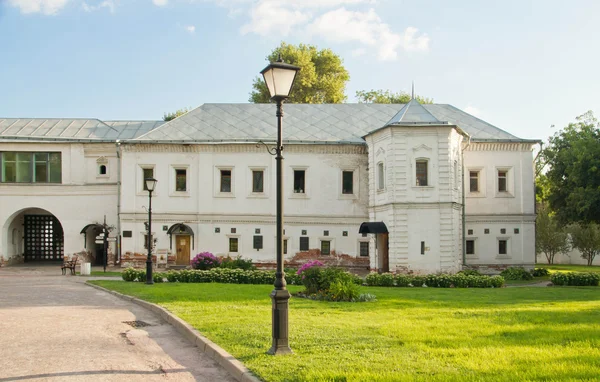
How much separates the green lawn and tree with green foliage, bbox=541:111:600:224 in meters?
15.5

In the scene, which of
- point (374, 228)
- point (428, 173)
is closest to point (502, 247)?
point (428, 173)

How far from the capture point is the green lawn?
7688 millimetres

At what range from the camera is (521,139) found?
34.8m

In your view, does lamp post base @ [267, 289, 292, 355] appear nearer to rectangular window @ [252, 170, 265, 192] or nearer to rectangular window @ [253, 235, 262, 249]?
rectangular window @ [253, 235, 262, 249]

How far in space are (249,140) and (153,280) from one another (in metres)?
12.8

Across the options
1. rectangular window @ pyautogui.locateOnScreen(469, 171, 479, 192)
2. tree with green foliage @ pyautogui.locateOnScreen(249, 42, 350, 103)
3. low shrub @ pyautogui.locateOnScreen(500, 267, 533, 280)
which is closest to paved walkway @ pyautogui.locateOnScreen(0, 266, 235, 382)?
low shrub @ pyautogui.locateOnScreen(500, 267, 533, 280)

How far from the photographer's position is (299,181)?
116ft

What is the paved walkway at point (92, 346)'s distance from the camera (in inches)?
335

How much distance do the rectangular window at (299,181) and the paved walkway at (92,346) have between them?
61.4 ft

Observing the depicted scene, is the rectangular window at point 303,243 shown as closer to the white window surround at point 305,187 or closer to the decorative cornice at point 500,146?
the white window surround at point 305,187

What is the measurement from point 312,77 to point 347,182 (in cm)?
1847

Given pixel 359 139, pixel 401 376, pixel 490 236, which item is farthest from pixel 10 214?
pixel 401 376

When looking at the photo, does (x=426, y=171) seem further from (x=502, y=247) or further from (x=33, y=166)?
(x=33, y=166)

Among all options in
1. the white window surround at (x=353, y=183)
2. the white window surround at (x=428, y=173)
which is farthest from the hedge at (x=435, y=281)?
the white window surround at (x=353, y=183)
